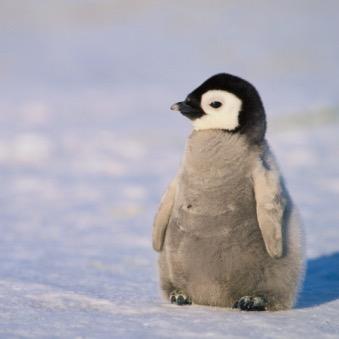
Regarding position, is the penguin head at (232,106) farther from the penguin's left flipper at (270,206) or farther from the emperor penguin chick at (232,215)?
the penguin's left flipper at (270,206)

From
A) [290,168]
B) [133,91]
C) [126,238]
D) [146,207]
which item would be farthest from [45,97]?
[126,238]

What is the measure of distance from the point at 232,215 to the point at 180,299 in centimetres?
39

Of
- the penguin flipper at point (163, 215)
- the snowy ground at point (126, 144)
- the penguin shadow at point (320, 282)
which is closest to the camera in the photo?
the snowy ground at point (126, 144)

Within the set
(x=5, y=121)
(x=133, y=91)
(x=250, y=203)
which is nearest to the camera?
(x=250, y=203)

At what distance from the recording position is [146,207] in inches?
267

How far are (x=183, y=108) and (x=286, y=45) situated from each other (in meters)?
12.5

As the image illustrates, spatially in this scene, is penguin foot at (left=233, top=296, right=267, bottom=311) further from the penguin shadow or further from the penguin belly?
the penguin shadow

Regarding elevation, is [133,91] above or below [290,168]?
above

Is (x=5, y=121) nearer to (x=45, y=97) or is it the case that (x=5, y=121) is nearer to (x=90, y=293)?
(x=45, y=97)

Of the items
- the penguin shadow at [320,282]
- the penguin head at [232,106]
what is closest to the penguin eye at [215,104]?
the penguin head at [232,106]

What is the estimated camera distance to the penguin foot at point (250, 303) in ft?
11.2

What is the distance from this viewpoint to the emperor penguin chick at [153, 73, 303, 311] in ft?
11.1

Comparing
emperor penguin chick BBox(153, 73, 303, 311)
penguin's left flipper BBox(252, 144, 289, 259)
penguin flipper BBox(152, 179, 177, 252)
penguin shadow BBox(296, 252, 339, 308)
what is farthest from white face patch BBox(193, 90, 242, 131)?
penguin shadow BBox(296, 252, 339, 308)

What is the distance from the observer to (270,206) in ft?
11.0
